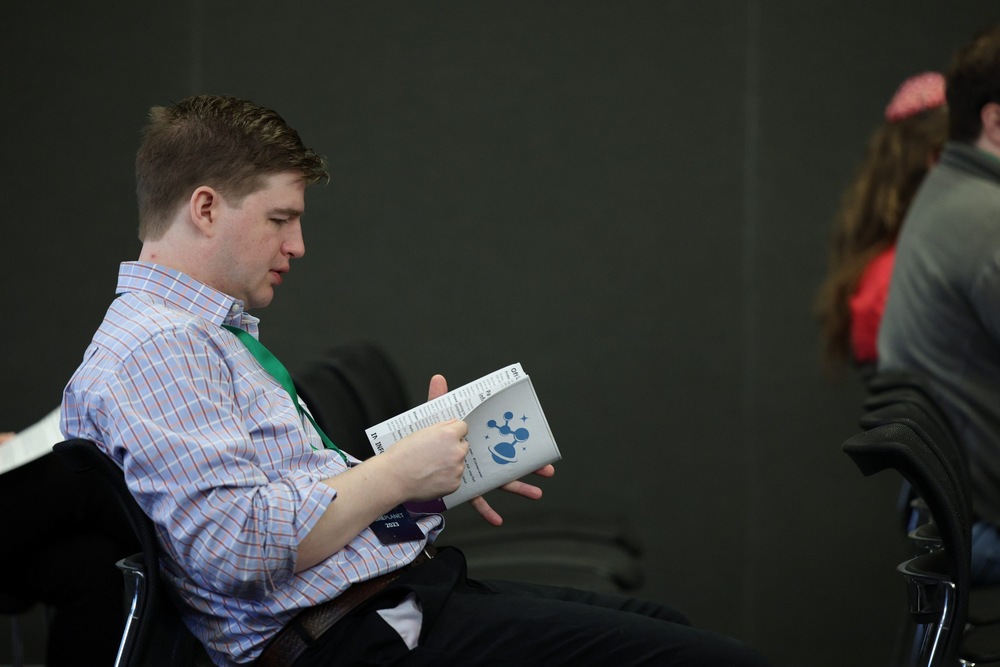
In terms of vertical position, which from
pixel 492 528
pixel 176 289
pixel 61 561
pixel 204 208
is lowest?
pixel 492 528

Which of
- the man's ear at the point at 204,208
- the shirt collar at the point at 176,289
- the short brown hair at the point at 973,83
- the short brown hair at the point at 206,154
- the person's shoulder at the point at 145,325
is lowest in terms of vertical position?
the person's shoulder at the point at 145,325

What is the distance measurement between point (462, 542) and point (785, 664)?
1.56 m

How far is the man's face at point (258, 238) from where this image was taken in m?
1.51

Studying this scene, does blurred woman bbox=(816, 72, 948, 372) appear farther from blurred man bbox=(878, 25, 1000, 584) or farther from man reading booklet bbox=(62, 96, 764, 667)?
man reading booklet bbox=(62, 96, 764, 667)

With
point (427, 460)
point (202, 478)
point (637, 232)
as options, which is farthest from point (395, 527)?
point (637, 232)

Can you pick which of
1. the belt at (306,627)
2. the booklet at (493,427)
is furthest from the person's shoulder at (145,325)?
the belt at (306,627)

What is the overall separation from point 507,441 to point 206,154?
586 millimetres

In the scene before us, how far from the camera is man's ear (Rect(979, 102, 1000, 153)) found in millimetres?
2367

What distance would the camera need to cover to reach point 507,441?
1.52 m

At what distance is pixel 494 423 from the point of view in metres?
1.51

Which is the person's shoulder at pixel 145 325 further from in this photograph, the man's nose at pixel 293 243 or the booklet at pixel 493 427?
the booklet at pixel 493 427

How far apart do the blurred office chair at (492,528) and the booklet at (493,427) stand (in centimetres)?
53

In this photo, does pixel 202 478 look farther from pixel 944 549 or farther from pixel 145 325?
pixel 944 549

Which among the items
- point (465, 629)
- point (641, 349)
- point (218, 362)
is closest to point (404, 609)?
point (465, 629)
